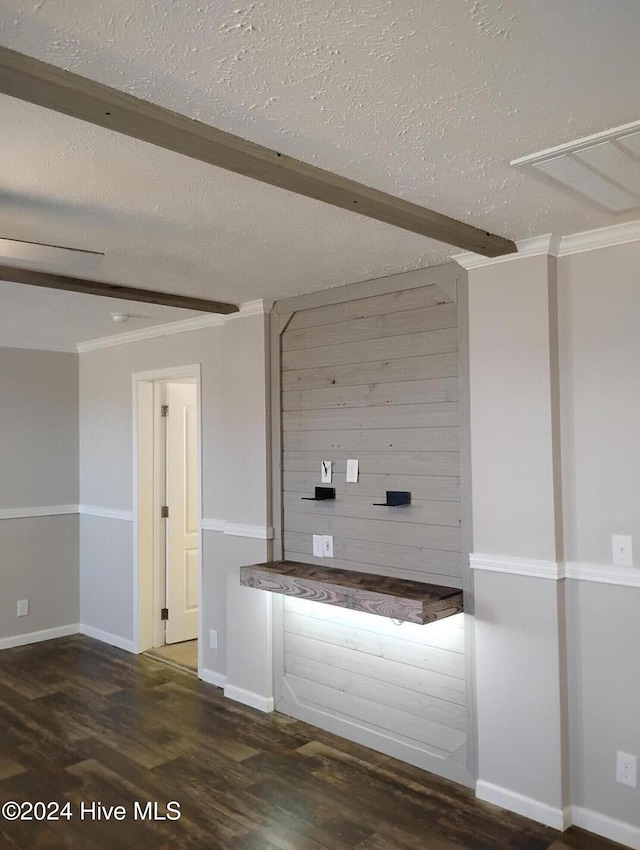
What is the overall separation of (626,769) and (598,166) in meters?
2.21

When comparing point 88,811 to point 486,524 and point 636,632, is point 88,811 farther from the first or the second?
point 636,632

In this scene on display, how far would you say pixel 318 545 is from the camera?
3826mm

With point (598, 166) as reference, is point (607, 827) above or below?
below

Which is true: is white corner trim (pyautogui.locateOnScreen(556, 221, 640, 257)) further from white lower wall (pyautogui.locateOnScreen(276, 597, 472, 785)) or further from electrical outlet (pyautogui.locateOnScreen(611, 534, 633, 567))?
white lower wall (pyautogui.locateOnScreen(276, 597, 472, 785))

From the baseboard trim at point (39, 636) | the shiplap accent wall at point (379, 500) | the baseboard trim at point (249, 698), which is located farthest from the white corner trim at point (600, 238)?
the baseboard trim at point (39, 636)

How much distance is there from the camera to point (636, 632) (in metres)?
2.70

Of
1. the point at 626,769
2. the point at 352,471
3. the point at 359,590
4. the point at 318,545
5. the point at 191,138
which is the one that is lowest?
the point at 626,769

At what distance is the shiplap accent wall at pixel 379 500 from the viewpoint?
3.26m

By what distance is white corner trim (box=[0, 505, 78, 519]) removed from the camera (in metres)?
5.41

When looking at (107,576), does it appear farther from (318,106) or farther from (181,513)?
(318,106)

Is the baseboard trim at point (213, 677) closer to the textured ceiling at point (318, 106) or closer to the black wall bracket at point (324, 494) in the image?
the black wall bracket at point (324, 494)

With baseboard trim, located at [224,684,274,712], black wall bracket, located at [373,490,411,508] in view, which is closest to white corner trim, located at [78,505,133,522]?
baseboard trim, located at [224,684,274,712]

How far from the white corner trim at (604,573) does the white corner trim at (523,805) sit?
933 mm

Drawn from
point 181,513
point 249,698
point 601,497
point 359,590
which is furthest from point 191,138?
point 181,513
